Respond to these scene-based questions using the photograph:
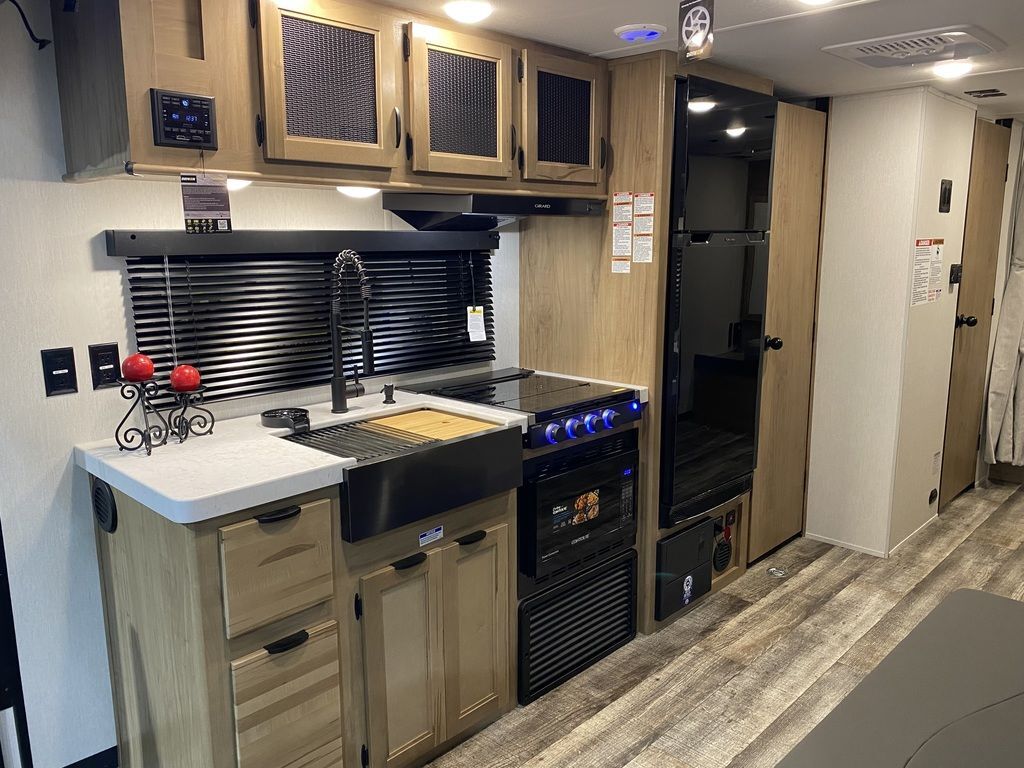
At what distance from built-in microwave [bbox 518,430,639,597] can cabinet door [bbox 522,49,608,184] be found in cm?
99

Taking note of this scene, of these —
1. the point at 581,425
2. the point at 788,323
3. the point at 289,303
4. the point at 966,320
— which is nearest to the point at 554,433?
the point at 581,425

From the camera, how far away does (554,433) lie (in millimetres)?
2582

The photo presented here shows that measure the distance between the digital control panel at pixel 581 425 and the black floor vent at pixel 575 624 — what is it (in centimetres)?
53

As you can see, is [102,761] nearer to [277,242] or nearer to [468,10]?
[277,242]

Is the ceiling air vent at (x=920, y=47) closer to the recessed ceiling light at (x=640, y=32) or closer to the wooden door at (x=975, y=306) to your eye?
the recessed ceiling light at (x=640, y=32)

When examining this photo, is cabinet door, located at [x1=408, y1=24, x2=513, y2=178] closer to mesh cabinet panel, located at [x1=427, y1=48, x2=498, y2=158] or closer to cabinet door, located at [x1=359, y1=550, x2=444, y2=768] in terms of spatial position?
mesh cabinet panel, located at [x1=427, y1=48, x2=498, y2=158]

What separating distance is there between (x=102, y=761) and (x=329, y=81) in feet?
6.89

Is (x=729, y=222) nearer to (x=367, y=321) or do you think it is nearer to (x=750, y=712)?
(x=367, y=321)

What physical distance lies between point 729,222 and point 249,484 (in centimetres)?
216

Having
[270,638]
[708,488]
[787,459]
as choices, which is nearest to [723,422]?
[708,488]

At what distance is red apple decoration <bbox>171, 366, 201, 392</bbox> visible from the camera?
6.97 ft

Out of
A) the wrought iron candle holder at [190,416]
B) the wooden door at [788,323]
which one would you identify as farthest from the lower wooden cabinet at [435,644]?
the wooden door at [788,323]

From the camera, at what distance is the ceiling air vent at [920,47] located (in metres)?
2.61

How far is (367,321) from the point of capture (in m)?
2.49
